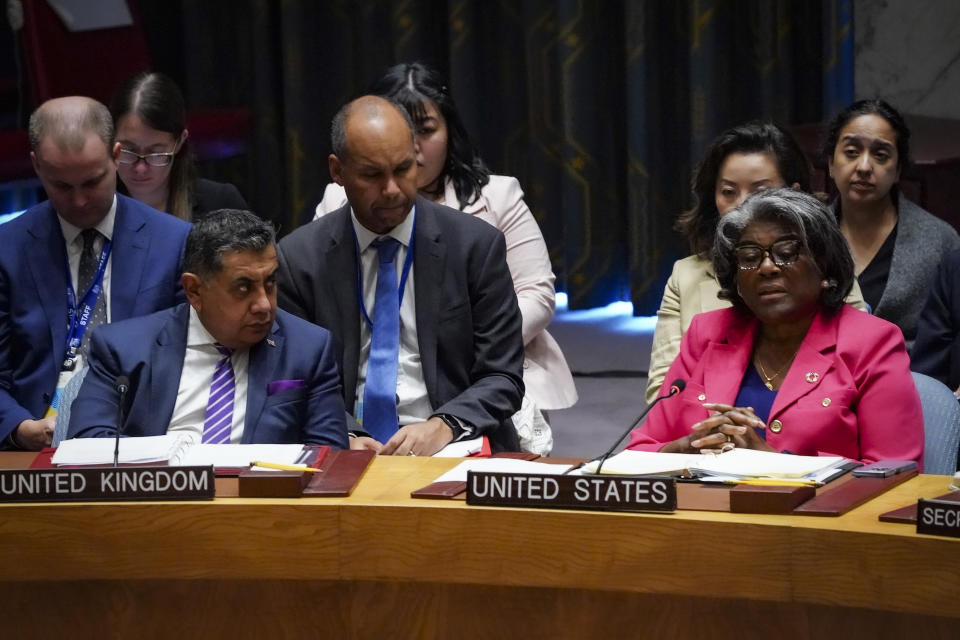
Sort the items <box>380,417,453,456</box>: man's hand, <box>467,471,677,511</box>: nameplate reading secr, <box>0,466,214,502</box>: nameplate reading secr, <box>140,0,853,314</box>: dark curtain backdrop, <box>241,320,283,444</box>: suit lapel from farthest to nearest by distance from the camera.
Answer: <box>140,0,853,314</box>: dark curtain backdrop
<box>380,417,453,456</box>: man's hand
<box>241,320,283,444</box>: suit lapel
<box>0,466,214,502</box>: nameplate reading secr
<box>467,471,677,511</box>: nameplate reading secr

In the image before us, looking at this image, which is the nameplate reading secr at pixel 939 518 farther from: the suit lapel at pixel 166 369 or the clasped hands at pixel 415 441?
the suit lapel at pixel 166 369

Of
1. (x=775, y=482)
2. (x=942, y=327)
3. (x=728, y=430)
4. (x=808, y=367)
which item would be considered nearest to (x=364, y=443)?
(x=728, y=430)

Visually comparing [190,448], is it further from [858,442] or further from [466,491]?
[858,442]

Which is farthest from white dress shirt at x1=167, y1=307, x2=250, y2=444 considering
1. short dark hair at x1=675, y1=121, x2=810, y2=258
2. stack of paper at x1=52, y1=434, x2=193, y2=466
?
short dark hair at x1=675, y1=121, x2=810, y2=258

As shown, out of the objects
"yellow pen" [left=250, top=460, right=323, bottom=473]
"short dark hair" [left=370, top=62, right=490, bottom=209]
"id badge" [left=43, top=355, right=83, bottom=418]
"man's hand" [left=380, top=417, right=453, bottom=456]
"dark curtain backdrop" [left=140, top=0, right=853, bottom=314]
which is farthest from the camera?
"dark curtain backdrop" [left=140, top=0, right=853, bottom=314]

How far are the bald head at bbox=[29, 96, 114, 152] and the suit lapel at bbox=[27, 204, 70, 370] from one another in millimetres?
188

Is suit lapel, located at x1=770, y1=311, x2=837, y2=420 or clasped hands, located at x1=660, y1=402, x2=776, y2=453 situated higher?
suit lapel, located at x1=770, y1=311, x2=837, y2=420

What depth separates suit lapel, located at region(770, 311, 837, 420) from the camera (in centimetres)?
250

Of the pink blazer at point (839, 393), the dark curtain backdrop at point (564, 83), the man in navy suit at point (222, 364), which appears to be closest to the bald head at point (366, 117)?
the man in navy suit at point (222, 364)

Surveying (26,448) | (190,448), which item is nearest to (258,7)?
(26,448)

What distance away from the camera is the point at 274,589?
2121mm

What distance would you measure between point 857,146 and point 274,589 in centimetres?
218

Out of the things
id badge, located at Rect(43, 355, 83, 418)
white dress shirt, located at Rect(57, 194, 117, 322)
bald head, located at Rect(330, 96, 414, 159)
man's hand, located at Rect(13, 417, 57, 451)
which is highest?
bald head, located at Rect(330, 96, 414, 159)

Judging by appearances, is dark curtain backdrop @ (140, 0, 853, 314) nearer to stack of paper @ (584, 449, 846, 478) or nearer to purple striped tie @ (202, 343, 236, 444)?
purple striped tie @ (202, 343, 236, 444)
